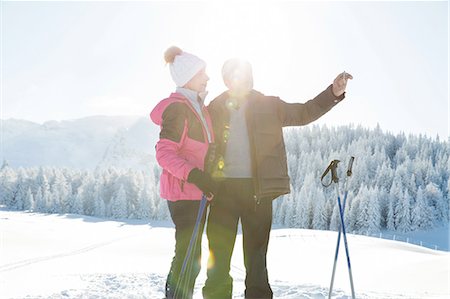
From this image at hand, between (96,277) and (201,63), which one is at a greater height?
(201,63)

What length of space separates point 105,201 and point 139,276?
76220 mm

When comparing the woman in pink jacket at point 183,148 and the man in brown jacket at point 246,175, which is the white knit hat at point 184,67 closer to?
the woman in pink jacket at point 183,148

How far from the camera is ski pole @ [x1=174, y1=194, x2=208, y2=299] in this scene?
3.32 metres

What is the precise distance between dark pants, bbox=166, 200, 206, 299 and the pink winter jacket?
0.25 ft

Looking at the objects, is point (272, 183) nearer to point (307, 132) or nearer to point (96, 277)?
point (96, 277)

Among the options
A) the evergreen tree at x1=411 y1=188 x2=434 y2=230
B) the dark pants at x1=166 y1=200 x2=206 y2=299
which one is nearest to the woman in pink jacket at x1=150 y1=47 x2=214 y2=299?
the dark pants at x1=166 y1=200 x2=206 y2=299

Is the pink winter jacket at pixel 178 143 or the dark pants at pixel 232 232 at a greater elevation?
the pink winter jacket at pixel 178 143

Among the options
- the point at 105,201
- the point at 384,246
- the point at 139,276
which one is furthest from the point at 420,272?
the point at 105,201

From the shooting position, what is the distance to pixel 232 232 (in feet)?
12.1

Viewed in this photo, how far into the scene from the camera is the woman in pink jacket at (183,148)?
3.22 meters

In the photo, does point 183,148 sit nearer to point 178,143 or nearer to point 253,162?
point 178,143

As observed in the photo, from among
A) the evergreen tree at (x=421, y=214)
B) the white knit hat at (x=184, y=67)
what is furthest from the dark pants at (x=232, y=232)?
the evergreen tree at (x=421, y=214)

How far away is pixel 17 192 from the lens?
277ft

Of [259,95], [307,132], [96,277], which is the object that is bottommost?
[96,277]
